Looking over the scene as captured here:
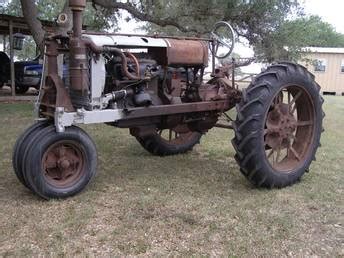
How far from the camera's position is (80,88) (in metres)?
4.54

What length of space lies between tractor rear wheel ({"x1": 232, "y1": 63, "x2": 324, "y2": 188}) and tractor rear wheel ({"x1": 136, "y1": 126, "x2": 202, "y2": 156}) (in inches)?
50.4

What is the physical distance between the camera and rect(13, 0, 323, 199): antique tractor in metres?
4.47

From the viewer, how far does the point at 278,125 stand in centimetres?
Result: 520

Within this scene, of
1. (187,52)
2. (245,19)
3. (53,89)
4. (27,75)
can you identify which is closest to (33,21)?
(245,19)

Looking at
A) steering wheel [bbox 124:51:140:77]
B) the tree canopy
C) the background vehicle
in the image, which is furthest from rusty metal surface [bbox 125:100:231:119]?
the background vehicle

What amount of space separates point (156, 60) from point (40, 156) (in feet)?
5.40

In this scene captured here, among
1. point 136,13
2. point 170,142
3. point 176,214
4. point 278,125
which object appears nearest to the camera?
point 176,214

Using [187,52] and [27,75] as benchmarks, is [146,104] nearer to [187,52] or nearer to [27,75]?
[187,52]

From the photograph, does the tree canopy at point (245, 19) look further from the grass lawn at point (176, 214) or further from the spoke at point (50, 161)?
the spoke at point (50, 161)

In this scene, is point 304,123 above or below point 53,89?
below

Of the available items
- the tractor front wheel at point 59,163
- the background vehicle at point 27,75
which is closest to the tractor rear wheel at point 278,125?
the tractor front wheel at point 59,163

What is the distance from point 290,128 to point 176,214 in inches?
71.5

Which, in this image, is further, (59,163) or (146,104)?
(146,104)

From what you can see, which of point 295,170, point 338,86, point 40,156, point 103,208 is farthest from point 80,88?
point 338,86
